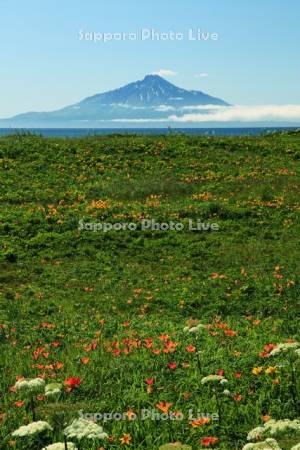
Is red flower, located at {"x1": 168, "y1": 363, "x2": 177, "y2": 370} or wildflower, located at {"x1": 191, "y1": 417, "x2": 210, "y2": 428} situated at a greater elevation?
wildflower, located at {"x1": 191, "y1": 417, "x2": 210, "y2": 428}

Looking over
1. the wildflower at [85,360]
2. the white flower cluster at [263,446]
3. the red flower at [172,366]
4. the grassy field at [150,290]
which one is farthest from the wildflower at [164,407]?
the white flower cluster at [263,446]

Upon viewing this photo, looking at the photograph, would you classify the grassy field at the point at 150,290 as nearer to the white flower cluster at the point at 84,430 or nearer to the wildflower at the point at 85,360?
the wildflower at the point at 85,360

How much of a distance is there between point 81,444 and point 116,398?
1.26 metres

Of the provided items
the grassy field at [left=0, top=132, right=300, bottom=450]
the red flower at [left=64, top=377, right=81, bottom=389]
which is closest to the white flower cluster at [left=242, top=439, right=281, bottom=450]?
the grassy field at [left=0, top=132, right=300, bottom=450]

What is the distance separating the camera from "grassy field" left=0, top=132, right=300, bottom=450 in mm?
7367

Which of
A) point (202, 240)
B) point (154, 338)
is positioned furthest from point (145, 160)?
point (154, 338)

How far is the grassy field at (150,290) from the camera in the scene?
7.37m

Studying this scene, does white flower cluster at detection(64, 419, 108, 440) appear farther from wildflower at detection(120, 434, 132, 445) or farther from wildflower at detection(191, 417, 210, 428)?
wildflower at detection(191, 417, 210, 428)

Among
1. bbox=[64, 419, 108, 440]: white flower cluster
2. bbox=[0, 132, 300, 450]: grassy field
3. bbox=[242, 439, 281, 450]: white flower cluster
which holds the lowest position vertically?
bbox=[0, 132, 300, 450]: grassy field

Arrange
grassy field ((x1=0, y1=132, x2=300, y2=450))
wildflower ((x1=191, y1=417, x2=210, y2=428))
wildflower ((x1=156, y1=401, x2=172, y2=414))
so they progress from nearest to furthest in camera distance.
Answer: wildflower ((x1=191, y1=417, x2=210, y2=428)) → wildflower ((x1=156, y1=401, x2=172, y2=414)) → grassy field ((x1=0, y1=132, x2=300, y2=450))

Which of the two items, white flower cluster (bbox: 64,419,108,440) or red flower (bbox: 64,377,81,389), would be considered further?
red flower (bbox: 64,377,81,389)

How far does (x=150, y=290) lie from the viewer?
52.2ft

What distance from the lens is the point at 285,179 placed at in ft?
92.8

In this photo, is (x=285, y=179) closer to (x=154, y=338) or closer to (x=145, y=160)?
(x=145, y=160)
